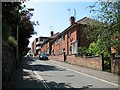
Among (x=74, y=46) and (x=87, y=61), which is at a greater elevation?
(x=74, y=46)

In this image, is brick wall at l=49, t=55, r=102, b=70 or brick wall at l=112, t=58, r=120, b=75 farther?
brick wall at l=49, t=55, r=102, b=70

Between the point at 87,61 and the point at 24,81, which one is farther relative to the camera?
the point at 87,61

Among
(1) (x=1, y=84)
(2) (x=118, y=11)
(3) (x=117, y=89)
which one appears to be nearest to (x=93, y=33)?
(2) (x=118, y=11)

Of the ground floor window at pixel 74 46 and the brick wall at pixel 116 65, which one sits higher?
the ground floor window at pixel 74 46

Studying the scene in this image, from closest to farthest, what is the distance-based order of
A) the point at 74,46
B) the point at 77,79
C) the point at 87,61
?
the point at 77,79, the point at 87,61, the point at 74,46

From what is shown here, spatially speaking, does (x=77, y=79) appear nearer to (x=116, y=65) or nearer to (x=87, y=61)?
(x=116, y=65)

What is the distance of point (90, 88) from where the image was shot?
52.4 ft

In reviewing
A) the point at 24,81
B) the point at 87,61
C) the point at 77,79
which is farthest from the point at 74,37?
the point at 24,81

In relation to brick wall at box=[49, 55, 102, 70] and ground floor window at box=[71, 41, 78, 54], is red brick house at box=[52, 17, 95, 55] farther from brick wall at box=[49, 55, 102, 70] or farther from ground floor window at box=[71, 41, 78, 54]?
brick wall at box=[49, 55, 102, 70]

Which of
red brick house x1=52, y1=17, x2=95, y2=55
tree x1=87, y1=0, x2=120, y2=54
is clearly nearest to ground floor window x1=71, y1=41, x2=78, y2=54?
red brick house x1=52, y1=17, x2=95, y2=55

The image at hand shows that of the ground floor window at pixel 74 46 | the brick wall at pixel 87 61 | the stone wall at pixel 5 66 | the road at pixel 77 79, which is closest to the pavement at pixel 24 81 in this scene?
the road at pixel 77 79

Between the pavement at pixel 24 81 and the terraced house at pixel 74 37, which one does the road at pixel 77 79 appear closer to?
the pavement at pixel 24 81

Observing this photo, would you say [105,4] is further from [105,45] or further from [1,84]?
[1,84]

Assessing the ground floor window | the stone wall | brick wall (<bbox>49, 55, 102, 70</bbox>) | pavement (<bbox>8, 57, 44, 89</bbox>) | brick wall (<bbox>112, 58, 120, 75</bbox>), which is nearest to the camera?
the stone wall
